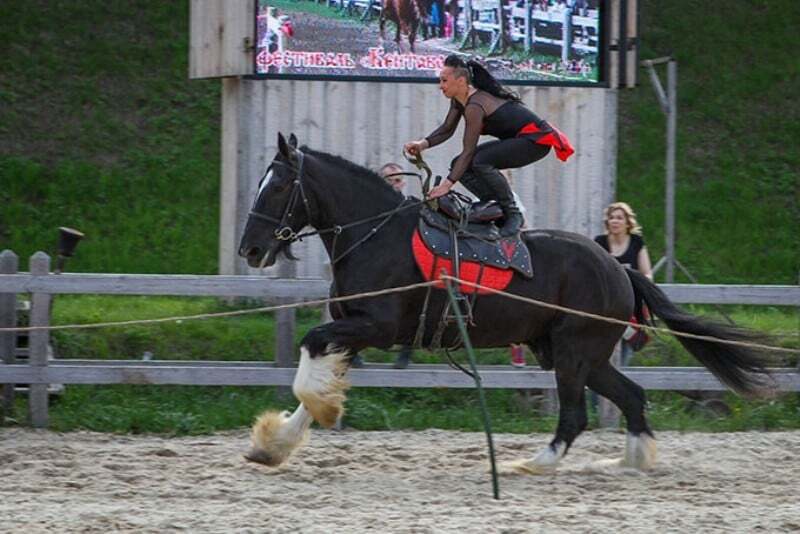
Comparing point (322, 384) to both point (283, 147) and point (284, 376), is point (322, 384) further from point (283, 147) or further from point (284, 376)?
point (284, 376)

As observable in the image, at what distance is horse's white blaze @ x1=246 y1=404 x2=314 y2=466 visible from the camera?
322 inches

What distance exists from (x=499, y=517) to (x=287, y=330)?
3512 mm

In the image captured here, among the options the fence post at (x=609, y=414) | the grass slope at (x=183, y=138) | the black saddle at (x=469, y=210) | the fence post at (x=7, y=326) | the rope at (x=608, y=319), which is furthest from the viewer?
A: the grass slope at (x=183, y=138)

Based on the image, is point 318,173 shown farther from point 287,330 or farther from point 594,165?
point 594,165

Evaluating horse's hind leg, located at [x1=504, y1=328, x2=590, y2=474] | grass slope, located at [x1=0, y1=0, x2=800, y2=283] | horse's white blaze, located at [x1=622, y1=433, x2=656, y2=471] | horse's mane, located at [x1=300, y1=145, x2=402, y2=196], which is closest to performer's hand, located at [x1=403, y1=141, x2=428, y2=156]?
horse's mane, located at [x1=300, y1=145, x2=402, y2=196]

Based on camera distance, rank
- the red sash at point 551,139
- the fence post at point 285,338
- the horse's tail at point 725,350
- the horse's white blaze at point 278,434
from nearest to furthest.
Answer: the horse's white blaze at point 278,434, the red sash at point 551,139, the horse's tail at point 725,350, the fence post at point 285,338

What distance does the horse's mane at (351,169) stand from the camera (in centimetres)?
856

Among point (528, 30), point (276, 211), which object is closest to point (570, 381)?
point (276, 211)

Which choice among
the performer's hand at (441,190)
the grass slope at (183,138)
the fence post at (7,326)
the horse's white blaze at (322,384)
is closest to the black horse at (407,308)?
the horse's white blaze at (322,384)

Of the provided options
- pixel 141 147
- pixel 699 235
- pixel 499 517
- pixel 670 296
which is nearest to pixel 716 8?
pixel 699 235

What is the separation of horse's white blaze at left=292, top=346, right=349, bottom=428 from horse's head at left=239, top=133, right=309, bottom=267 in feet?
A: 2.11

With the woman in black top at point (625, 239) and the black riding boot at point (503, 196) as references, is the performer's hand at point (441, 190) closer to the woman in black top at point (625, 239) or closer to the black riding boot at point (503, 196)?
the black riding boot at point (503, 196)

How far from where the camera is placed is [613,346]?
29.0 ft

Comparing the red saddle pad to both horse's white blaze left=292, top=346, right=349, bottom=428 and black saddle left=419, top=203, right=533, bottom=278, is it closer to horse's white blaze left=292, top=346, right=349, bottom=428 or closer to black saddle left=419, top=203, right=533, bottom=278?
black saddle left=419, top=203, right=533, bottom=278
